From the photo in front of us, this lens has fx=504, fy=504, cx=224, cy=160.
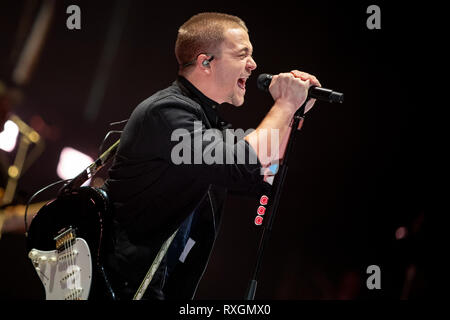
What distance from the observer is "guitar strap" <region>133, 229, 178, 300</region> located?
5.47 ft

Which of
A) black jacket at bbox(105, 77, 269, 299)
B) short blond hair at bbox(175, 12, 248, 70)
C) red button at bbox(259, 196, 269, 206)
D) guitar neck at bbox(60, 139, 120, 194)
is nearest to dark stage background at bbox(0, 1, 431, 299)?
guitar neck at bbox(60, 139, 120, 194)

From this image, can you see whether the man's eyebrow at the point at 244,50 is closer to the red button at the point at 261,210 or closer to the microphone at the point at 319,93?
the microphone at the point at 319,93

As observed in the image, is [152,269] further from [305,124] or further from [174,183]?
[305,124]

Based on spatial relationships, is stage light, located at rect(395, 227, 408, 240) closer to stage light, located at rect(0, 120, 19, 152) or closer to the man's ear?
the man's ear

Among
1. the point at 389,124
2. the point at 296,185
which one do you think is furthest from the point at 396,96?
the point at 296,185

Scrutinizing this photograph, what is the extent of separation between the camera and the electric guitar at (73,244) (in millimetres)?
1693

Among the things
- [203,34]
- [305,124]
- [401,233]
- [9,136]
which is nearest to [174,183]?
[203,34]

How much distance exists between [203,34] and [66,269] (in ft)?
3.36

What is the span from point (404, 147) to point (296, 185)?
3.12 ft

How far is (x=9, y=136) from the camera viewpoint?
12.0ft

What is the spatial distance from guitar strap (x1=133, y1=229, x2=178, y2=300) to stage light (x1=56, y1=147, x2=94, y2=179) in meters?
2.12

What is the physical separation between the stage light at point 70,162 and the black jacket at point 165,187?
1.92 m

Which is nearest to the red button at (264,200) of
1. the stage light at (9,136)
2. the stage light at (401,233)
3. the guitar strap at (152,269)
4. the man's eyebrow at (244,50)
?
the guitar strap at (152,269)
